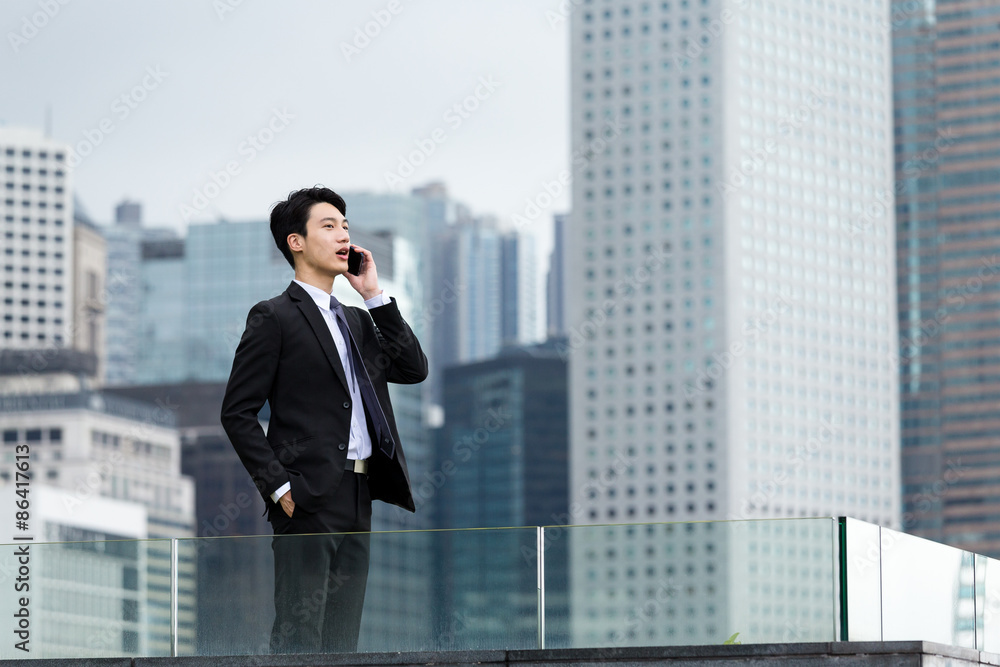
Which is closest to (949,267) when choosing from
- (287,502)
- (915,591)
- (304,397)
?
(915,591)

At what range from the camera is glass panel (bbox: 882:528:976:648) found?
30.2ft

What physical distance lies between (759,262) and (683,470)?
77.9ft

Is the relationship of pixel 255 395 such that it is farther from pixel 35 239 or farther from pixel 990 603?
pixel 35 239

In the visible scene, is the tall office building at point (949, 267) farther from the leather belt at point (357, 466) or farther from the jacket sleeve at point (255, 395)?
the jacket sleeve at point (255, 395)

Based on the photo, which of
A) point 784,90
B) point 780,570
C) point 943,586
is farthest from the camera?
point 784,90

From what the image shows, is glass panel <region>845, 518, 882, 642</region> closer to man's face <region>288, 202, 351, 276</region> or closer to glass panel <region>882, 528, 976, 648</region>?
glass panel <region>882, 528, 976, 648</region>

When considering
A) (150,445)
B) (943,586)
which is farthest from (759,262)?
(943,586)

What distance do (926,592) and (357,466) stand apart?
3205mm

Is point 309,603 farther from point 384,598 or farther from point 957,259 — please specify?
point 957,259

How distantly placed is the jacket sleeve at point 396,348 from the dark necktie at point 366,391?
0.33ft

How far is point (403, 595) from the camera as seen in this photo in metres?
9.32

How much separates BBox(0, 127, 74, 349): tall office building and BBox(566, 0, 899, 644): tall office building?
186 ft

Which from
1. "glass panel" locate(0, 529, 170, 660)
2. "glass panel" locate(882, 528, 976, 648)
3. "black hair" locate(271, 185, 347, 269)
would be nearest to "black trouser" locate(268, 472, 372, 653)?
"glass panel" locate(0, 529, 170, 660)

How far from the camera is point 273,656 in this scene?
30.0ft
